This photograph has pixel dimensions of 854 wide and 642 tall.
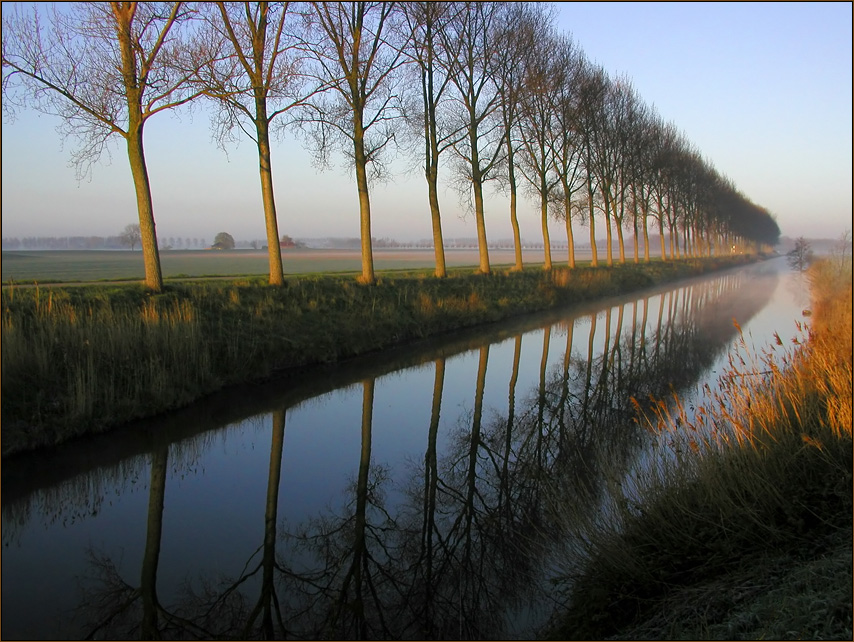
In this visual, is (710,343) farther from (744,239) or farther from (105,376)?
(744,239)

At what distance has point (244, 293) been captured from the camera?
1619 centimetres

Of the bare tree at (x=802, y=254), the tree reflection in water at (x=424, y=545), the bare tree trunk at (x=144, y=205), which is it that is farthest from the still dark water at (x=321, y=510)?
the bare tree at (x=802, y=254)

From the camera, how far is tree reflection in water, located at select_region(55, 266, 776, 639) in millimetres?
4730

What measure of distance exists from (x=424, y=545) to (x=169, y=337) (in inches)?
299

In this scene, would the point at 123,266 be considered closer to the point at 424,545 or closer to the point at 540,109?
the point at 540,109

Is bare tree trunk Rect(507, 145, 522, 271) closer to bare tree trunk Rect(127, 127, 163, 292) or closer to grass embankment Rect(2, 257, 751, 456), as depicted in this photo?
grass embankment Rect(2, 257, 751, 456)

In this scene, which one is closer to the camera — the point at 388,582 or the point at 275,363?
the point at 388,582

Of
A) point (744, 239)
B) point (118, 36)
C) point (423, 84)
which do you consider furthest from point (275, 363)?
point (744, 239)

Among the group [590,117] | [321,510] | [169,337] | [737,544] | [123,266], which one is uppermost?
[590,117]

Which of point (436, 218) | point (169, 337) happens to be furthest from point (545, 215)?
point (169, 337)

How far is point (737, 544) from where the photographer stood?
4773 mm

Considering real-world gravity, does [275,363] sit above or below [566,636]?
above

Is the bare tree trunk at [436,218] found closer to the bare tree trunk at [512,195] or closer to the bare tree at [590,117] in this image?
the bare tree trunk at [512,195]

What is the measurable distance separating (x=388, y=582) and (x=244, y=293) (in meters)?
12.1
